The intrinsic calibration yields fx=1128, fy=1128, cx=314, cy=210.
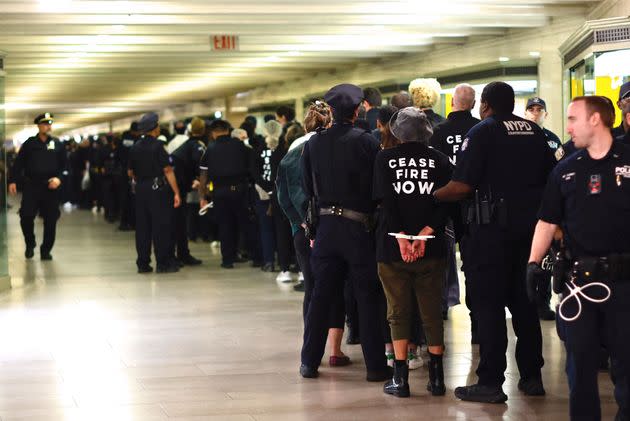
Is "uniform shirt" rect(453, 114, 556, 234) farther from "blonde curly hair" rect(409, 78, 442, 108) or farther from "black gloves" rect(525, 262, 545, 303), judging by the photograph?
"blonde curly hair" rect(409, 78, 442, 108)

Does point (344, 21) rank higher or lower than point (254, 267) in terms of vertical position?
higher

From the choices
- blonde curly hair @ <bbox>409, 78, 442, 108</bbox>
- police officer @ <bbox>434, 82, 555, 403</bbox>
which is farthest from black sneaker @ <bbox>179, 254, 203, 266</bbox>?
police officer @ <bbox>434, 82, 555, 403</bbox>

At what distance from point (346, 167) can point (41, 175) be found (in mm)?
8435

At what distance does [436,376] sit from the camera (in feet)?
20.5

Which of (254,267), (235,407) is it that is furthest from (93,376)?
(254,267)

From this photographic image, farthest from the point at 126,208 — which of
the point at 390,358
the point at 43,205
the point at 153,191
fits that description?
the point at 390,358

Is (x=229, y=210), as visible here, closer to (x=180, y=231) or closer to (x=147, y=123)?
(x=180, y=231)

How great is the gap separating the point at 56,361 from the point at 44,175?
7108 millimetres

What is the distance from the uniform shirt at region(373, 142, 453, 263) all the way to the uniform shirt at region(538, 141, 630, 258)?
4.16ft

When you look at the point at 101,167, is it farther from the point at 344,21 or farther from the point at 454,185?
the point at 454,185

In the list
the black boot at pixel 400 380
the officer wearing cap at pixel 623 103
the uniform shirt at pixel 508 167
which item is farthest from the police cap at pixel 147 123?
the uniform shirt at pixel 508 167

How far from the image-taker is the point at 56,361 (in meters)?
7.38

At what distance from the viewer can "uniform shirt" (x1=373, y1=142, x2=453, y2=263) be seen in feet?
19.9

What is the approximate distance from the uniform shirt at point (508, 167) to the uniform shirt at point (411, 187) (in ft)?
0.54
